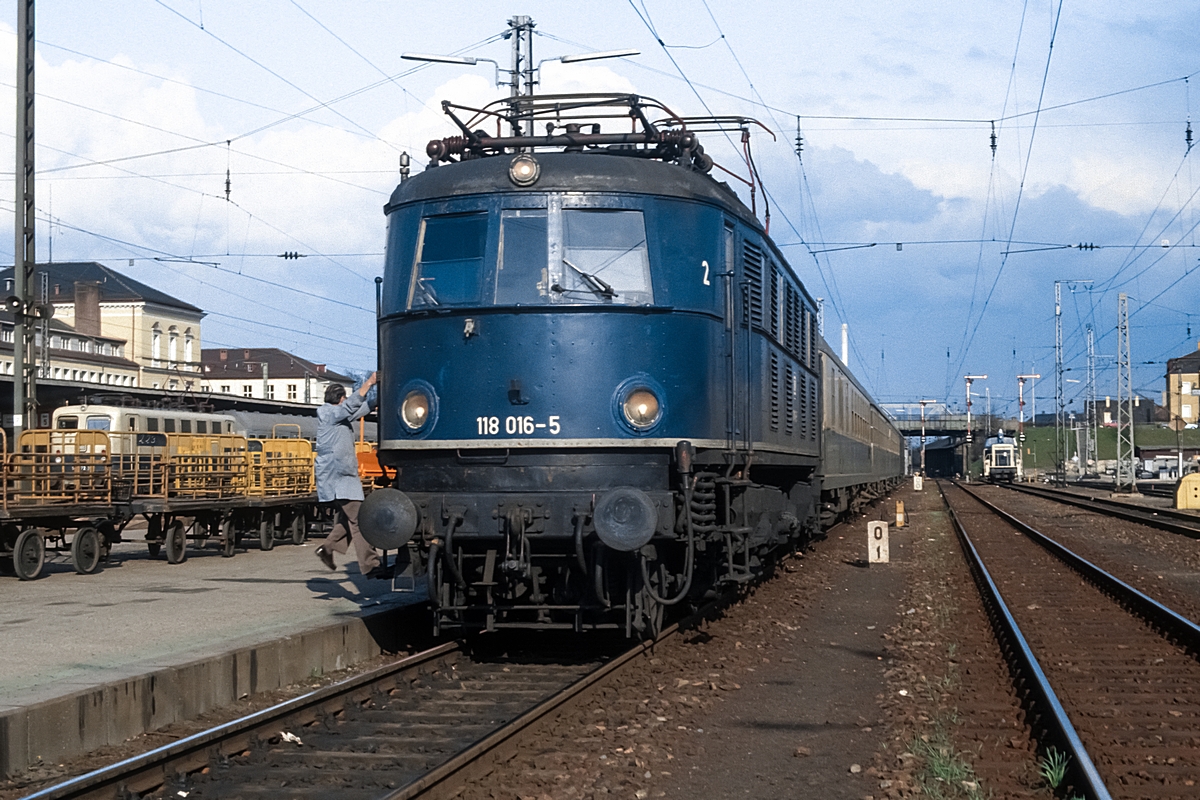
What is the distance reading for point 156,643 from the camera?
28.0 ft

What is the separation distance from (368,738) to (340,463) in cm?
457

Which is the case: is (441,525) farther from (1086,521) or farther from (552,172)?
(1086,521)

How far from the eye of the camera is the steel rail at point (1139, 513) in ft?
85.8

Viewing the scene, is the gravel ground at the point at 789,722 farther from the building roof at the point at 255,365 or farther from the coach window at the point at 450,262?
the building roof at the point at 255,365

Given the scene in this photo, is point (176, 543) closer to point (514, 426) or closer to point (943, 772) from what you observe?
point (514, 426)

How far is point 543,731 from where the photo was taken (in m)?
6.91

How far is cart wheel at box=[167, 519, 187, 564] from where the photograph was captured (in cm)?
1670

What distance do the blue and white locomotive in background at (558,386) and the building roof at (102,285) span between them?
2589 inches

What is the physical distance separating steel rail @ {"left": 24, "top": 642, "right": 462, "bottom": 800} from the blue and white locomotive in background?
140 cm

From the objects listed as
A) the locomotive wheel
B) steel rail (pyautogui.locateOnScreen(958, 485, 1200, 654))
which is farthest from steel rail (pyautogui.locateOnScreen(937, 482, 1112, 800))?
the locomotive wheel

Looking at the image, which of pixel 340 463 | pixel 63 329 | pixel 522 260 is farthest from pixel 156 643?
pixel 63 329

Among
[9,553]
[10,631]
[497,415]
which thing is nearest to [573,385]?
[497,415]

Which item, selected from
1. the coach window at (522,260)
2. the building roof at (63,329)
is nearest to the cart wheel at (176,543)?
the coach window at (522,260)

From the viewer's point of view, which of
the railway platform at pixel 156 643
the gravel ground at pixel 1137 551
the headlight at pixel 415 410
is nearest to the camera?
the railway platform at pixel 156 643
